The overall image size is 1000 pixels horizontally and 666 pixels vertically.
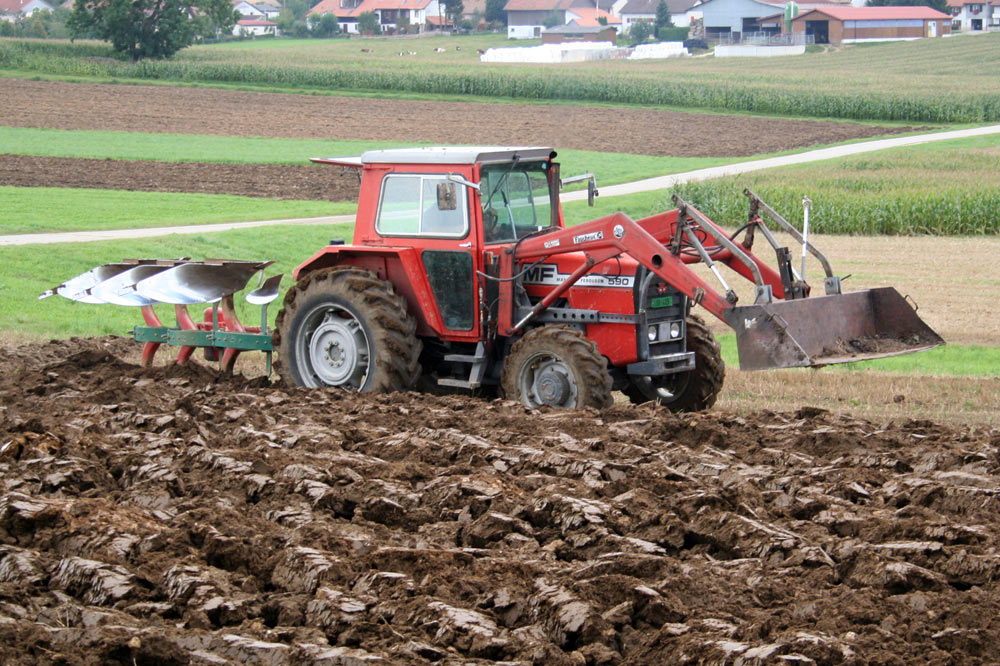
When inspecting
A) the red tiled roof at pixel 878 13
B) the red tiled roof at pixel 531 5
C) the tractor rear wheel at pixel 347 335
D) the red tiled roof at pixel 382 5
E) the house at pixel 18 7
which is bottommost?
the tractor rear wheel at pixel 347 335

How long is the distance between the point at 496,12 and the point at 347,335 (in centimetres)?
13045

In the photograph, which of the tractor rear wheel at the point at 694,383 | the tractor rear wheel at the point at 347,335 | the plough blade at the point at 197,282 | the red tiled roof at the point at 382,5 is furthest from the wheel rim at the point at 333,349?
the red tiled roof at the point at 382,5

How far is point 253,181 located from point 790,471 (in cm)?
2556

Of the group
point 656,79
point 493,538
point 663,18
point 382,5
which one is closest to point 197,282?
point 493,538

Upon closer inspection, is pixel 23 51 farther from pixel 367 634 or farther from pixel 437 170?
pixel 367 634

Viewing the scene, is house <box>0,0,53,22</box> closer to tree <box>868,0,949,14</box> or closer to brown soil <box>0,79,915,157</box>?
brown soil <box>0,79,915,157</box>

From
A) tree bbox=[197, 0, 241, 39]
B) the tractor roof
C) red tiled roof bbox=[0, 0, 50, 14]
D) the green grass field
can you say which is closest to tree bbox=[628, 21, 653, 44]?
tree bbox=[197, 0, 241, 39]

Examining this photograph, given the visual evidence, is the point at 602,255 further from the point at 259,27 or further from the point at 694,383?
the point at 259,27

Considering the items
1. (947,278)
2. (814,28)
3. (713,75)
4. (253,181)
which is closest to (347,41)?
(814,28)

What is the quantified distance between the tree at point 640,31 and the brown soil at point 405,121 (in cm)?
6736

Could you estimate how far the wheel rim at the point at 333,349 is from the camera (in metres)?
11.2

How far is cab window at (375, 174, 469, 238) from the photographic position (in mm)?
10844

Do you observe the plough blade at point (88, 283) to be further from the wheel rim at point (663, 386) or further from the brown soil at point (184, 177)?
the brown soil at point (184, 177)

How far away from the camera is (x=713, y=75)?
234 feet
